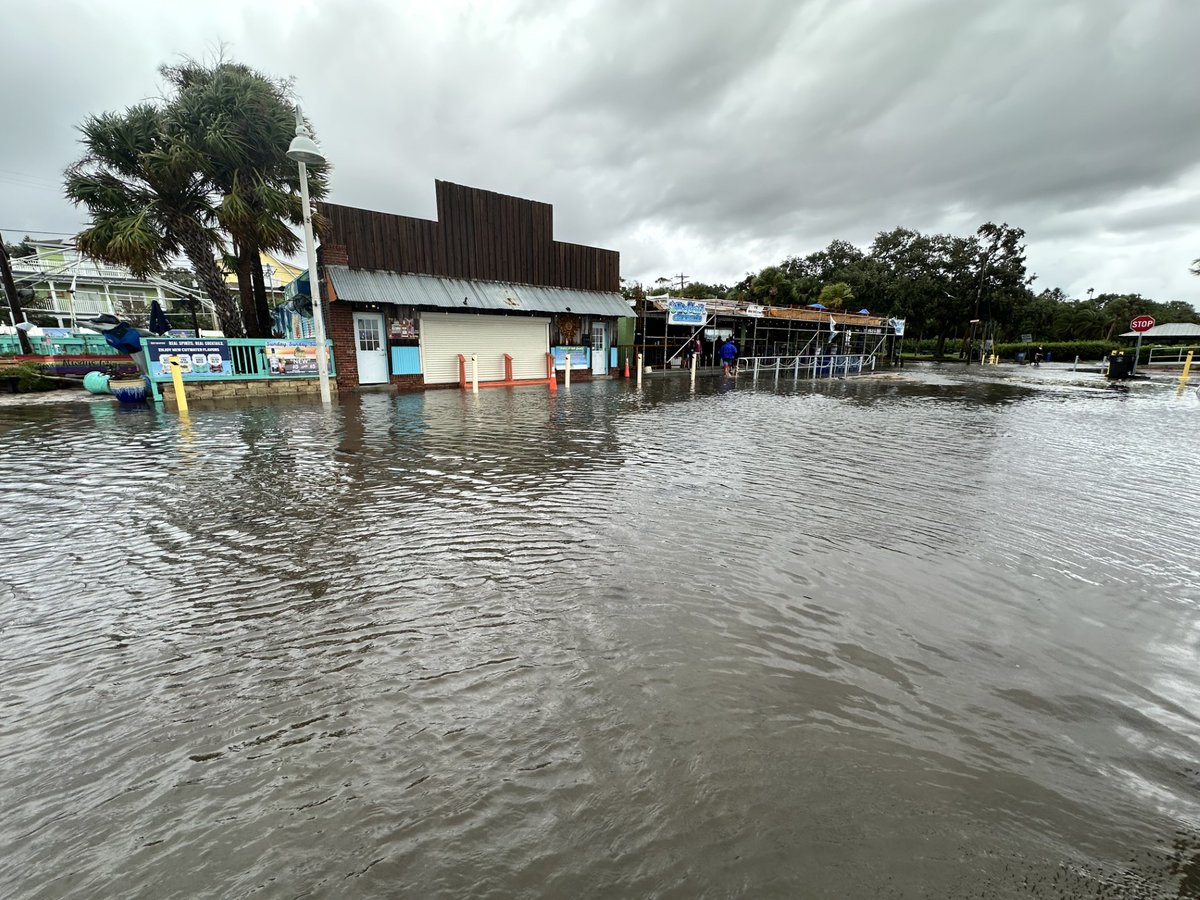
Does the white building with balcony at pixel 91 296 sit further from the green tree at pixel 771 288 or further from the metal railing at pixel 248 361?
the green tree at pixel 771 288

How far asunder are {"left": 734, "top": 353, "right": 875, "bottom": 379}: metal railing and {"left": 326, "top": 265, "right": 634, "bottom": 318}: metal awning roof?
9.00 m

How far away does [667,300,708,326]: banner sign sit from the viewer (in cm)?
2436

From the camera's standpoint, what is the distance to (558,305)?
22406 millimetres

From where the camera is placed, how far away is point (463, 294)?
64.5 feet

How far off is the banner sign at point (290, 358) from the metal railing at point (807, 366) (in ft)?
64.8

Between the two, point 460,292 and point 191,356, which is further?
point 460,292

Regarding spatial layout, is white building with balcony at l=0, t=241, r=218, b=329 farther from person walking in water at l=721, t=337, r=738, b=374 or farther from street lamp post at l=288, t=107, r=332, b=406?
person walking in water at l=721, t=337, r=738, b=374

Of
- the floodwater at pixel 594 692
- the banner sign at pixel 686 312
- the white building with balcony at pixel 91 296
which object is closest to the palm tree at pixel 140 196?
the floodwater at pixel 594 692

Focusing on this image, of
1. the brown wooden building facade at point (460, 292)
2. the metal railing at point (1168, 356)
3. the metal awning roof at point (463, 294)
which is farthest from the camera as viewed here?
the metal railing at point (1168, 356)

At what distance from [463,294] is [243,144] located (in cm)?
752

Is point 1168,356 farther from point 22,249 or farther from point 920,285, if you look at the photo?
point 22,249

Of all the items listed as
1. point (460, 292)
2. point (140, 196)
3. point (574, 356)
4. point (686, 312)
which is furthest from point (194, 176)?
point (686, 312)

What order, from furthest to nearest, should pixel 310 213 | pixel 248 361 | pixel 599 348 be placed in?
pixel 599 348 → pixel 248 361 → pixel 310 213

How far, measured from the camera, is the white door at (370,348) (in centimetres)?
1789
